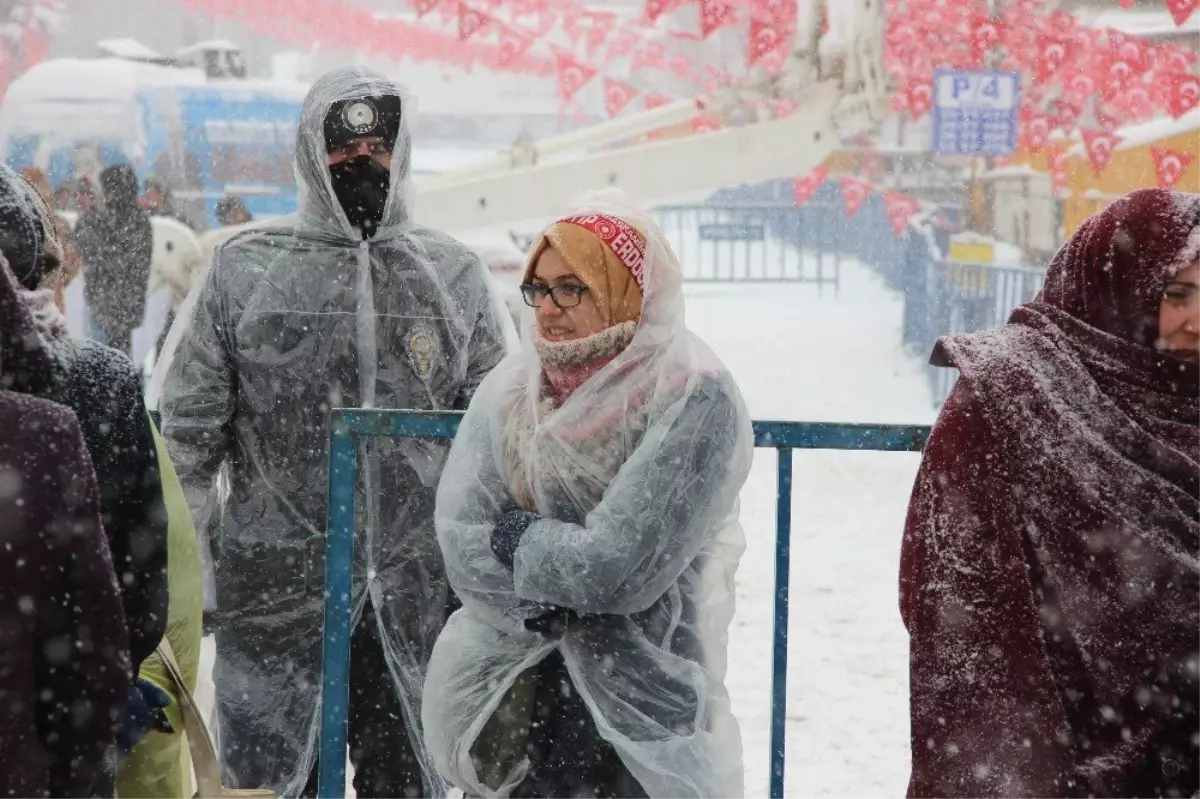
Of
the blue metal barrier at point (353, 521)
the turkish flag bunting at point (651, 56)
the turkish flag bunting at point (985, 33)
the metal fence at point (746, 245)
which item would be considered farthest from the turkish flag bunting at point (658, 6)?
the blue metal barrier at point (353, 521)

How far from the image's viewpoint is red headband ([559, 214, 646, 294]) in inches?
82.9

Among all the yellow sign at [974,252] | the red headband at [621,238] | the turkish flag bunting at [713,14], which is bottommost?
the yellow sign at [974,252]

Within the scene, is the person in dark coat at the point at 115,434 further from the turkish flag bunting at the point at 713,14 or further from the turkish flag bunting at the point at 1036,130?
the turkish flag bunting at the point at 1036,130

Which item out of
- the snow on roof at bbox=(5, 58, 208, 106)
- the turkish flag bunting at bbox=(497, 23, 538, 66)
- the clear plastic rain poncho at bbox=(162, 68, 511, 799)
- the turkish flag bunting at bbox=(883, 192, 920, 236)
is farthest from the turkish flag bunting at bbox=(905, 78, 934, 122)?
the clear plastic rain poncho at bbox=(162, 68, 511, 799)

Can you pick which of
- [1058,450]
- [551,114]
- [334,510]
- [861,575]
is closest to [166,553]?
[334,510]

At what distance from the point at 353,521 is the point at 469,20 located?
985cm

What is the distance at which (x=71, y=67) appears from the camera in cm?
1316

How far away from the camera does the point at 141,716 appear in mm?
1801

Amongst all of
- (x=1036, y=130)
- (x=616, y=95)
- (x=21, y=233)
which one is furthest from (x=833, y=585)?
(x=616, y=95)

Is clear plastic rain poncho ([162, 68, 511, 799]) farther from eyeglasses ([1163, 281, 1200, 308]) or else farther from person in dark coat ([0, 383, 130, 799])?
eyeglasses ([1163, 281, 1200, 308])

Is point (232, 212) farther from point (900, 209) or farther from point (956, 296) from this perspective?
point (900, 209)

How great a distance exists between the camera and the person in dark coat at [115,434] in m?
1.65

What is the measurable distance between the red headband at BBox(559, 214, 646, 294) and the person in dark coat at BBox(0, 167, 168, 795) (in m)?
0.73

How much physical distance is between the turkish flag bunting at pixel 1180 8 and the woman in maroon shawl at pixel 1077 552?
8.82 meters
